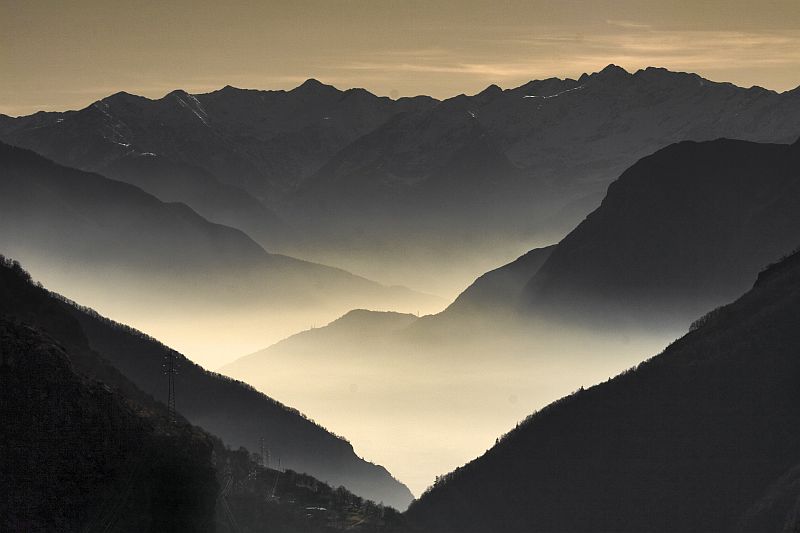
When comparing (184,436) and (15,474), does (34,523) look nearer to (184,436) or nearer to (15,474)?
(15,474)

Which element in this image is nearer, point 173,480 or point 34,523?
point 34,523

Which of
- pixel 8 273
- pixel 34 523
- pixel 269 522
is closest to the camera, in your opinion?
pixel 34 523

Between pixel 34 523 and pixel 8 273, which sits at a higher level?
pixel 8 273

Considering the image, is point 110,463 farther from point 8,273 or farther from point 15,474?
point 8,273

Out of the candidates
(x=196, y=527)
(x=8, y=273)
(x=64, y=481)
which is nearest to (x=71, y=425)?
(x=64, y=481)

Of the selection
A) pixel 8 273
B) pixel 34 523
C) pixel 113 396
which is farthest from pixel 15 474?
pixel 8 273

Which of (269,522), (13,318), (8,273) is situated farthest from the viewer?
(269,522)

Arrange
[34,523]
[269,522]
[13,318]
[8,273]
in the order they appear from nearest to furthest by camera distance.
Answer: [34,523] < [13,318] < [8,273] < [269,522]

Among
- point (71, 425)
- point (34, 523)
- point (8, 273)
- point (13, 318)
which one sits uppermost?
point (8, 273)

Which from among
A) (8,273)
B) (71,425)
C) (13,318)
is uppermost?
(8,273)
